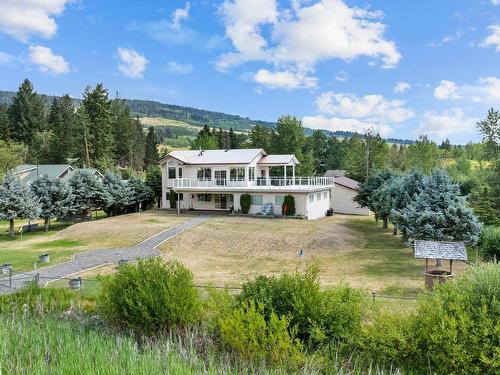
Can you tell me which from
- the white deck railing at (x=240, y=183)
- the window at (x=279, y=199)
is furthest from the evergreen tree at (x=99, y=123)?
the window at (x=279, y=199)

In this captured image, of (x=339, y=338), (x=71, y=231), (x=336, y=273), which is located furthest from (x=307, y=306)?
(x=71, y=231)

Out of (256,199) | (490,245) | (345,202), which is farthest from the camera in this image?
(345,202)

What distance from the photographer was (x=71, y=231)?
3400 centimetres

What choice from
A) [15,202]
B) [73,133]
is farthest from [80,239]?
[73,133]

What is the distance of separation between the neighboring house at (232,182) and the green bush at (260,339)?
28866mm

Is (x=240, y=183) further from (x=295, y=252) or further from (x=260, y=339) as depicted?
(x=260, y=339)

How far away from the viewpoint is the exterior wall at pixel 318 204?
3824 centimetres

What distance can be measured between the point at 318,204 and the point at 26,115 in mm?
69093

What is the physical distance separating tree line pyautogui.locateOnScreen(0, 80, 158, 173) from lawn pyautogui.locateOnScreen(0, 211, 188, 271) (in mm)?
24530

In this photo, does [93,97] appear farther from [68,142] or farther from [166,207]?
[166,207]

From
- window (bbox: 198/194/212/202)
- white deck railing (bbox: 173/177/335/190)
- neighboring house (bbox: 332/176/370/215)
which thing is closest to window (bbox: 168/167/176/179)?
white deck railing (bbox: 173/177/335/190)

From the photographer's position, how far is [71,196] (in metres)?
38.5

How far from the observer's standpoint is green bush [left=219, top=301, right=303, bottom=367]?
8648mm

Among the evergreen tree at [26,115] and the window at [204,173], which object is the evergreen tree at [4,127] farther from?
the window at [204,173]
